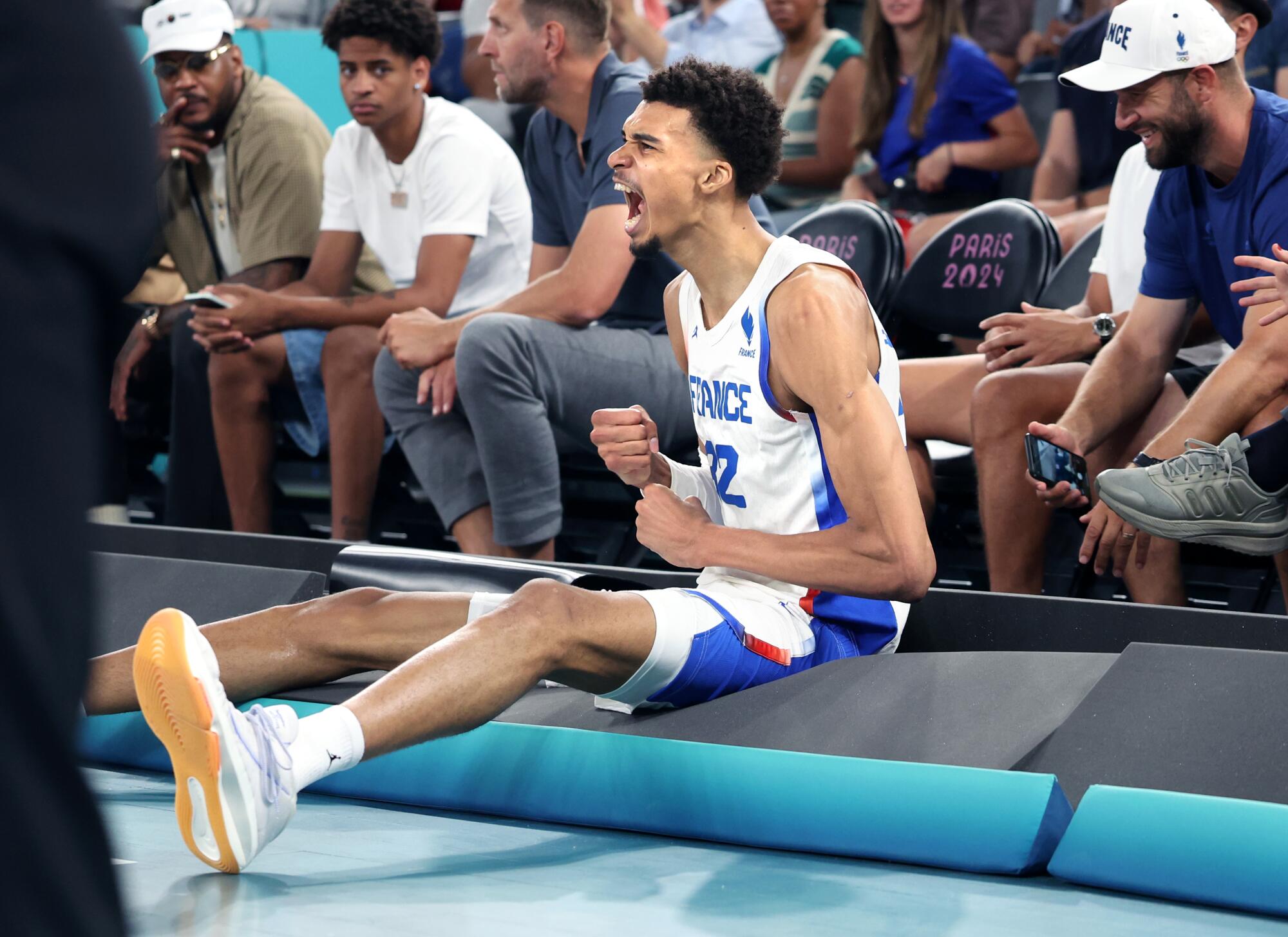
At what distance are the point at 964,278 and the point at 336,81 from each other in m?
3.05

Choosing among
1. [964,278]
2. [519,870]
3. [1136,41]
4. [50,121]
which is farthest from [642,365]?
[50,121]

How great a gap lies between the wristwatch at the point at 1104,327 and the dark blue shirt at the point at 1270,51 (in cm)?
103

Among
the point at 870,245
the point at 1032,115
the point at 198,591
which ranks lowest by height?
the point at 198,591

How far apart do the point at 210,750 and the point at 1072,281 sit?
2499 mm

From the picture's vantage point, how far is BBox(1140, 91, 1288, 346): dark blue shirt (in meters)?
2.79

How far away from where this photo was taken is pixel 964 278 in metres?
3.75

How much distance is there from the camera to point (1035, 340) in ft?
10.7

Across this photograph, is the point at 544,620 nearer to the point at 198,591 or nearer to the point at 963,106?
the point at 198,591

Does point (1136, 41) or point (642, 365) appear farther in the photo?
point (642, 365)

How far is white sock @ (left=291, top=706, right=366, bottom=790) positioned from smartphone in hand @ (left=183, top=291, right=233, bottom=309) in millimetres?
2157

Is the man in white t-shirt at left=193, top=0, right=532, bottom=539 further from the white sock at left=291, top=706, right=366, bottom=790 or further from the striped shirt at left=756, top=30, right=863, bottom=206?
the white sock at left=291, top=706, right=366, bottom=790

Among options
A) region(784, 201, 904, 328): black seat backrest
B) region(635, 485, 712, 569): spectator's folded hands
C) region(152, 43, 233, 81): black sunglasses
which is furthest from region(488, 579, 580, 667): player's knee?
region(152, 43, 233, 81): black sunglasses

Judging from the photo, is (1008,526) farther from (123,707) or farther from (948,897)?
(123,707)

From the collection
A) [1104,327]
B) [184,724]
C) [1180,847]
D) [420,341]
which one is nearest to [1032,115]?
[1104,327]
